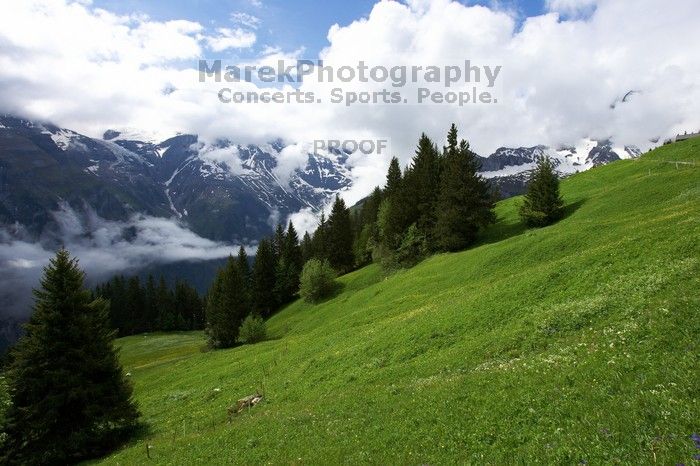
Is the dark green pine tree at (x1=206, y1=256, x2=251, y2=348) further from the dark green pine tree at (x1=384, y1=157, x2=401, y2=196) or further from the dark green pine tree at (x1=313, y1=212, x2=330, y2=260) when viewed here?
the dark green pine tree at (x1=384, y1=157, x2=401, y2=196)

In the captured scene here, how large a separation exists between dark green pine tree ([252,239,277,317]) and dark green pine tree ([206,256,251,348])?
Result: 18.2 metres

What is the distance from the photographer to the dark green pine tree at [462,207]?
6525cm

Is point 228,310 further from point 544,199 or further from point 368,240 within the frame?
point 544,199

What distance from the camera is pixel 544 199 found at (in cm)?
5878

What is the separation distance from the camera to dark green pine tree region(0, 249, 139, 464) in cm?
3016

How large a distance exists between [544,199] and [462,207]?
11.5 metres

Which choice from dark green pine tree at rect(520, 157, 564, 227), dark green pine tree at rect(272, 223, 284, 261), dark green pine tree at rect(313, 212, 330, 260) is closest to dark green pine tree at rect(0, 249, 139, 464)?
dark green pine tree at rect(520, 157, 564, 227)

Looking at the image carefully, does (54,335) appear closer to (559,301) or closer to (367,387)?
(367,387)

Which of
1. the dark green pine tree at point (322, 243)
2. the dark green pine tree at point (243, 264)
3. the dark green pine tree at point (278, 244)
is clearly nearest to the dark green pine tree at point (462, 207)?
the dark green pine tree at point (322, 243)

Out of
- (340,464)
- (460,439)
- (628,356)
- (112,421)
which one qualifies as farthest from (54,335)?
(628,356)

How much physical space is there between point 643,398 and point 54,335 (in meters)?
35.6

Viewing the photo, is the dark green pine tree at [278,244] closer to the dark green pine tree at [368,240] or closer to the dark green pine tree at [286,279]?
the dark green pine tree at [286,279]

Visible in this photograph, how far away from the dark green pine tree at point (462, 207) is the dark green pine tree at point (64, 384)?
46.8 metres

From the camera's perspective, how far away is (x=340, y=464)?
45.3 feet
